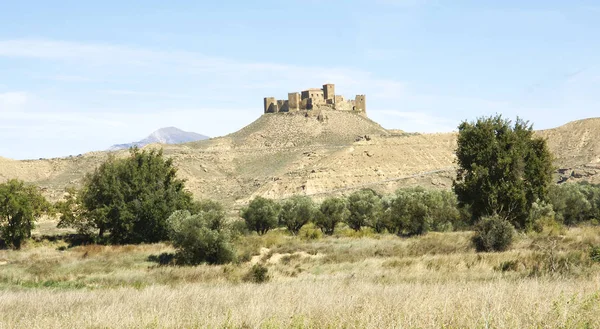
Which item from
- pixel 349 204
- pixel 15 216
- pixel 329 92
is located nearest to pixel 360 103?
pixel 329 92

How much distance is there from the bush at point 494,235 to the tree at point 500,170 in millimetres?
5002

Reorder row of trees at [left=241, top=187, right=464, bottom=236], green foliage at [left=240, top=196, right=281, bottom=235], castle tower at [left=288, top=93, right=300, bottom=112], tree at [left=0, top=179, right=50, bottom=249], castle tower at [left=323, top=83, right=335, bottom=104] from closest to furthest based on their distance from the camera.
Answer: tree at [left=0, top=179, right=50, bottom=249]
row of trees at [left=241, top=187, right=464, bottom=236]
green foliage at [left=240, top=196, right=281, bottom=235]
castle tower at [left=288, top=93, right=300, bottom=112]
castle tower at [left=323, top=83, right=335, bottom=104]

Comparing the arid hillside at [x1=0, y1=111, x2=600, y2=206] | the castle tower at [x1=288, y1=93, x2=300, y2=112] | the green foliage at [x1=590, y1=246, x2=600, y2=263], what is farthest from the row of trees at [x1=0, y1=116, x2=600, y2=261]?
the castle tower at [x1=288, y1=93, x2=300, y2=112]

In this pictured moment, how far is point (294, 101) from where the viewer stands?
14812 cm

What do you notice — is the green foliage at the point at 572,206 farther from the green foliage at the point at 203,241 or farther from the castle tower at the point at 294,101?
the castle tower at the point at 294,101

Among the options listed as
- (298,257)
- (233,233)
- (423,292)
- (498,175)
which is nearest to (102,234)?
(233,233)

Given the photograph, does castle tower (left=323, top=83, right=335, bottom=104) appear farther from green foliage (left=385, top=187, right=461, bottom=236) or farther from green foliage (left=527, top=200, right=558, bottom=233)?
green foliage (left=527, top=200, right=558, bottom=233)

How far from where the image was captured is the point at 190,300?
10.7m

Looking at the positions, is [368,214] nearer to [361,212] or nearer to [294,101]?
[361,212]

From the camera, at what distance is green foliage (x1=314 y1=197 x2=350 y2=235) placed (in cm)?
4884

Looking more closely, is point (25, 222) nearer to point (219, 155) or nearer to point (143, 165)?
point (143, 165)

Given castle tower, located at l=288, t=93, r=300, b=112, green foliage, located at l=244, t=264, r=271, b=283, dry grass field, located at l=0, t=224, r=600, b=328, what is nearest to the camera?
dry grass field, located at l=0, t=224, r=600, b=328

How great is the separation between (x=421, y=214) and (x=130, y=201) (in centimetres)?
2130

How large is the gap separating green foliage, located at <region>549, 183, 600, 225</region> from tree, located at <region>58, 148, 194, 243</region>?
28.6 metres
